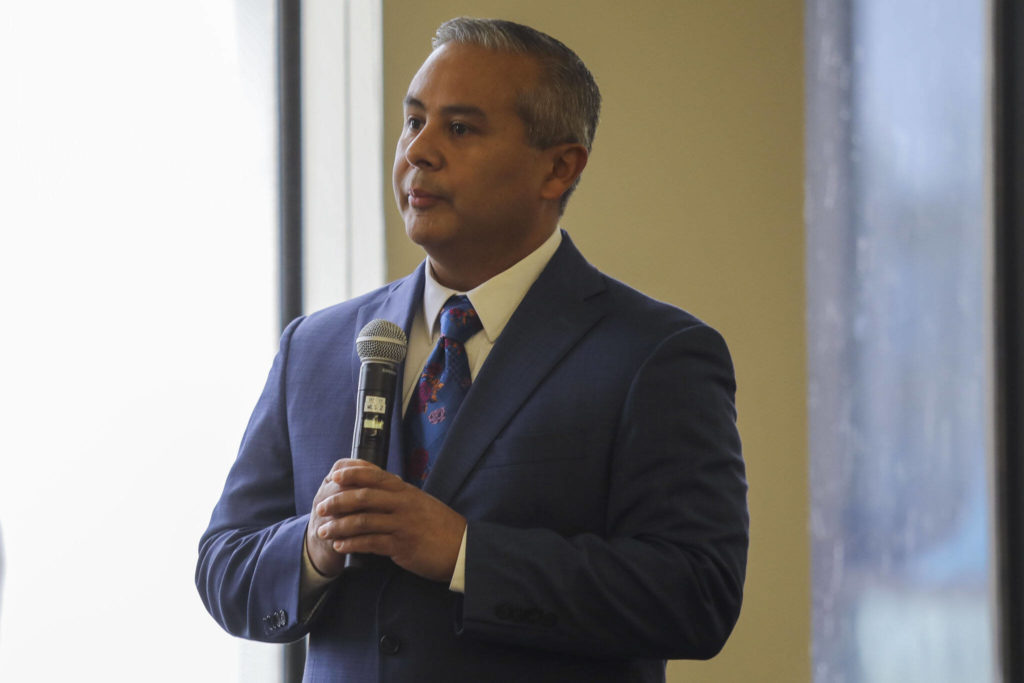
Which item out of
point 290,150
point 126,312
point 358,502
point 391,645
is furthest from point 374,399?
point 290,150

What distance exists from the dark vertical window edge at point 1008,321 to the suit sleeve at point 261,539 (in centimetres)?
194

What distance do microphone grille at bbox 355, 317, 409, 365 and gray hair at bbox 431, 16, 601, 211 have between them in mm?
461

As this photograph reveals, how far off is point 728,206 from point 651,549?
182 centimetres

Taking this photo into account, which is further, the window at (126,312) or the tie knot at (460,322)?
the window at (126,312)

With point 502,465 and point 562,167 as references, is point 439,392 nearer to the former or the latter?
point 502,465

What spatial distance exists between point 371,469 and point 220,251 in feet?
5.54

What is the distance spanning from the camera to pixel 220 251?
2.82 m

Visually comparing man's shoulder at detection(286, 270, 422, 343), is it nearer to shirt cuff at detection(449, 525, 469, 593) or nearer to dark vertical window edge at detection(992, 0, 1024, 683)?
shirt cuff at detection(449, 525, 469, 593)

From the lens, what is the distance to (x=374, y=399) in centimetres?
135

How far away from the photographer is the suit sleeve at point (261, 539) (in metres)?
1.46

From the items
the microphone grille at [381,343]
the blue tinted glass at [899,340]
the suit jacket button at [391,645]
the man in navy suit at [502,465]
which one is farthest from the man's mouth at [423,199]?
the blue tinted glass at [899,340]

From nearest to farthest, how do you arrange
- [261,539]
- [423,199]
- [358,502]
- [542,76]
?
1. [358,502]
2. [261,539]
3. [423,199]
4. [542,76]

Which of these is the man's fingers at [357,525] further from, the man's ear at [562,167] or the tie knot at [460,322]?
the man's ear at [562,167]

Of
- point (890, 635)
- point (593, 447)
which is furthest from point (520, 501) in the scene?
point (890, 635)
